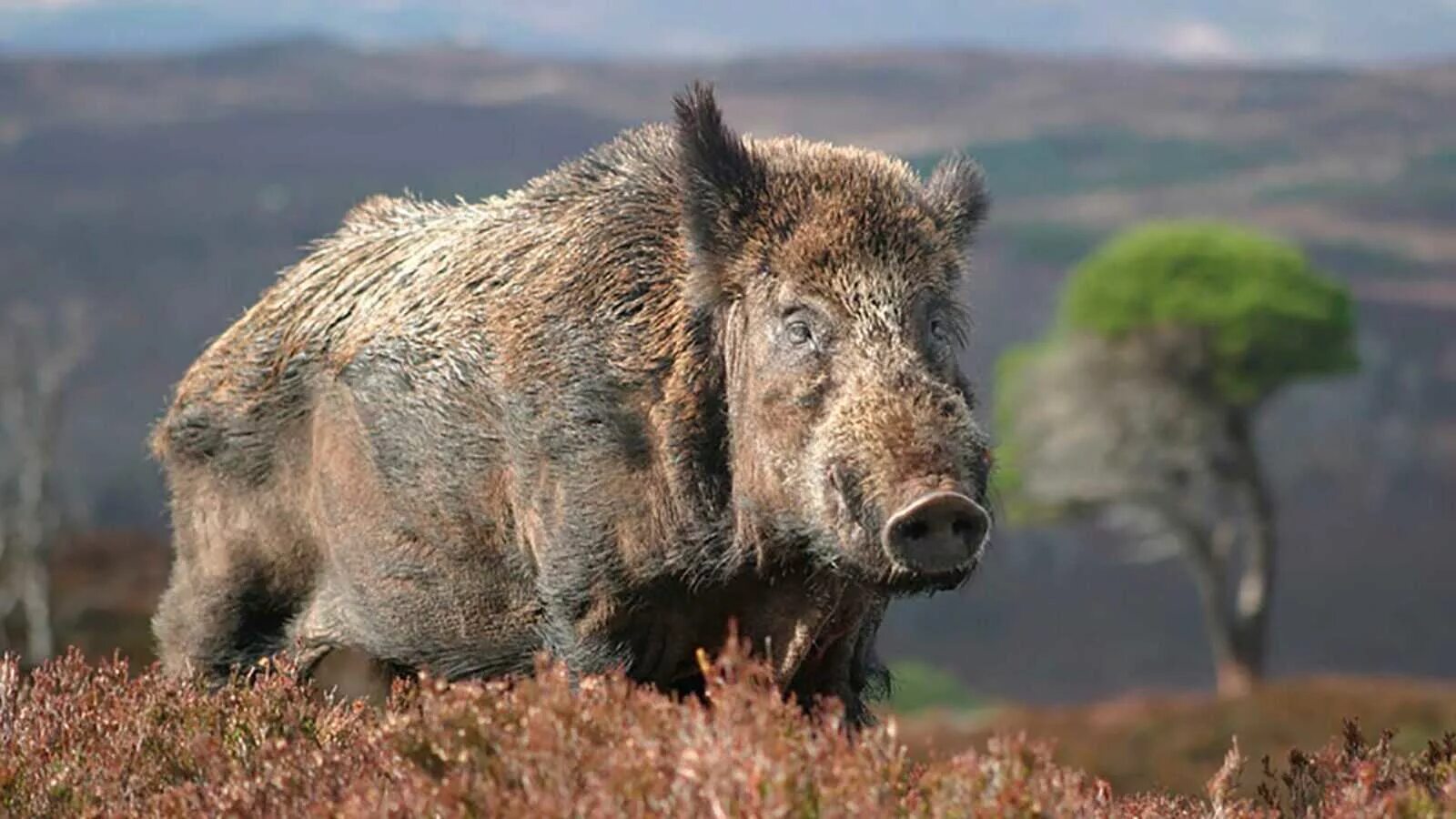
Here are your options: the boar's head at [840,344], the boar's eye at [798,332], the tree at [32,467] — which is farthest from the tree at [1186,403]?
the boar's eye at [798,332]

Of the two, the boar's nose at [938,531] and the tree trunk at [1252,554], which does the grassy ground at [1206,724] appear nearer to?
the tree trunk at [1252,554]

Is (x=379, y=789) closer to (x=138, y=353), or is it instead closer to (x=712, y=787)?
(x=712, y=787)

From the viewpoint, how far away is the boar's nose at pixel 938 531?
5.52 meters

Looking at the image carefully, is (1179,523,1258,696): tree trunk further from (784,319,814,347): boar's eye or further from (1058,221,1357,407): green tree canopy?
(784,319,814,347): boar's eye

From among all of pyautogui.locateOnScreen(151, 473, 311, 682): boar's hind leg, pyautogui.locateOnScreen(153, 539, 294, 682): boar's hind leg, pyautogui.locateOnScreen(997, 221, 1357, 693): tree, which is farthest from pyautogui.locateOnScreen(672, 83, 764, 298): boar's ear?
pyautogui.locateOnScreen(997, 221, 1357, 693): tree

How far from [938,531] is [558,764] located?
1.36 meters

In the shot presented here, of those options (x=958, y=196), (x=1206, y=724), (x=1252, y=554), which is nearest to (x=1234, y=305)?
(x=1252, y=554)

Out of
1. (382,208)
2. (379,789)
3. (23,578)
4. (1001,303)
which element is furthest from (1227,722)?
(1001,303)

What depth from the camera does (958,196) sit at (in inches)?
279

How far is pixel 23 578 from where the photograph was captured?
36.6 meters

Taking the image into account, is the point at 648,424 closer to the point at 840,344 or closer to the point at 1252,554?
the point at 840,344

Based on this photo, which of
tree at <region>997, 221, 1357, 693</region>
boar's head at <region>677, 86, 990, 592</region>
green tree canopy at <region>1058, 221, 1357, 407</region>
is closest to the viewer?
boar's head at <region>677, 86, 990, 592</region>

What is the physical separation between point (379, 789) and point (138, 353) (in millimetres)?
99530

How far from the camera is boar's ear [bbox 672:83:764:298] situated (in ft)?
21.9
